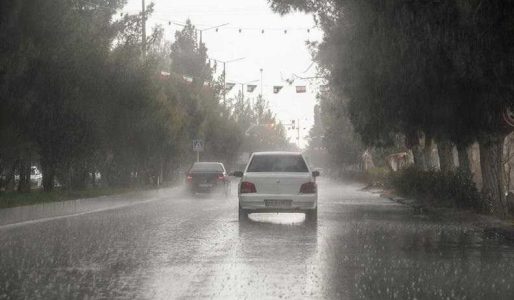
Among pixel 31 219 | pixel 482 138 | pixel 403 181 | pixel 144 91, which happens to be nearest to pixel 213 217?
pixel 31 219

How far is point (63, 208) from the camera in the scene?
23.1 m

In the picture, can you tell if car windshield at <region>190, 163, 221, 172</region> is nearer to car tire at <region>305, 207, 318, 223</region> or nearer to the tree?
the tree

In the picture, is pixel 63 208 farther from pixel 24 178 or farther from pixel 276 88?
pixel 276 88

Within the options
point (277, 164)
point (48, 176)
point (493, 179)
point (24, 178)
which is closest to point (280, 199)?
point (277, 164)

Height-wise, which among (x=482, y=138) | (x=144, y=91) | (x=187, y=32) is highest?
(x=187, y=32)

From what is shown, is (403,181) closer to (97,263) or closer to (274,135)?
(97,263)

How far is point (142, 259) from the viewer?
38.4 feet

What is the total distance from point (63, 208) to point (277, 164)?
746 centimetres

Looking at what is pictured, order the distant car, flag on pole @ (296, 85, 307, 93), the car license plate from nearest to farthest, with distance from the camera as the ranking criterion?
the car license plate < the distant car < flag on pole @ (296, 85, 307, 93)

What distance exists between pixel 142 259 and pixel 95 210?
14.1m

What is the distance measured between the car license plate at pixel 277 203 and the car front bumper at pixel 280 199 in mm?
23

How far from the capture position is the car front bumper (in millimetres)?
18094

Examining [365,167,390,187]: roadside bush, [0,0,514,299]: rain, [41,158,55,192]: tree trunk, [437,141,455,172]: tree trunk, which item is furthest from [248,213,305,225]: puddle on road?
[365,167,390,187]: roadside bush

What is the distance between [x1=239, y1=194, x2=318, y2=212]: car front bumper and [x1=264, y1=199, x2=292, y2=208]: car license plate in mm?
23
